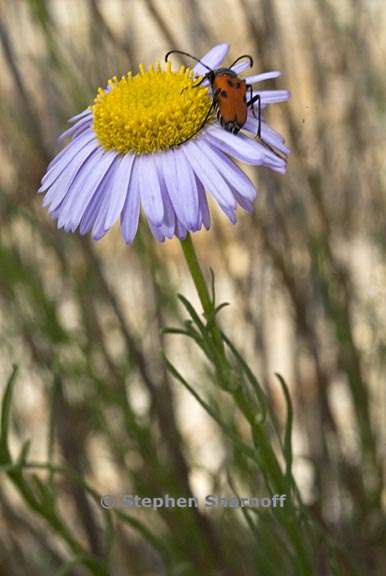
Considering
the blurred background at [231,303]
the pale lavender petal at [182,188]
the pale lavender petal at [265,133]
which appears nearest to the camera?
the pale lavender petal at [182,188]

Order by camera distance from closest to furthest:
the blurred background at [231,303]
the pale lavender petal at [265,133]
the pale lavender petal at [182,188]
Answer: the pale lavender petal at [182,188] → the pale lavender petal at [265,133] → the blurred background at [231,303]

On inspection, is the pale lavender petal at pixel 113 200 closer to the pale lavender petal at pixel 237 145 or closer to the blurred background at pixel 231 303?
the pale lavender petal at pixel 237 145

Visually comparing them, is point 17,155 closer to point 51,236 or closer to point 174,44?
point 51,236

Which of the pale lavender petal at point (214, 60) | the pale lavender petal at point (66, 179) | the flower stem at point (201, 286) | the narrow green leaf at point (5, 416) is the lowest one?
the narrow green leaf at point (5, 416)

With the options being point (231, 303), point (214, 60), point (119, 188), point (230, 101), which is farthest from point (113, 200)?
point (231, 303)

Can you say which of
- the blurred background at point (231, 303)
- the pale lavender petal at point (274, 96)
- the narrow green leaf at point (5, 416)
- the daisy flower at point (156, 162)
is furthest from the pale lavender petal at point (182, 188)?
the blurred background at point (231, 303)

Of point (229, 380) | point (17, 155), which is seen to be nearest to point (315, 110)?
point (17, 155)

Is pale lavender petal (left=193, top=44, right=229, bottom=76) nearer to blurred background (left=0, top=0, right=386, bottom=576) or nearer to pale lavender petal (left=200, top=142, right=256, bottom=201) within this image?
pale lavender petal (left=200, top=142, right=256, bottom=201)

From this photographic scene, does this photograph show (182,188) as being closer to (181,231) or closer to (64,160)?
(181,231)
